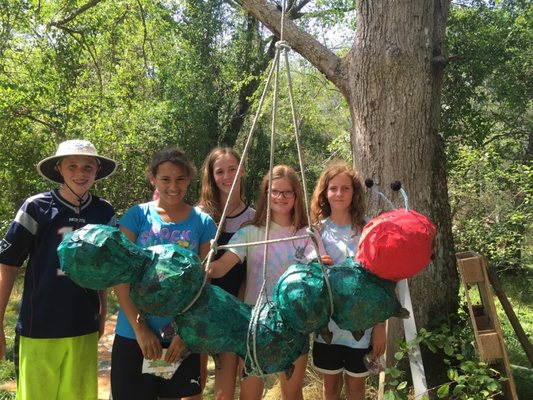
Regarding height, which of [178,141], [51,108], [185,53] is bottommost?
[51,108]

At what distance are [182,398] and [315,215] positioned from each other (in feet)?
3.07

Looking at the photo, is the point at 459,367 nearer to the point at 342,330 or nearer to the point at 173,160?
the point at 342,330

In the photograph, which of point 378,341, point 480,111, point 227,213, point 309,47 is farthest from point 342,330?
point 480,111

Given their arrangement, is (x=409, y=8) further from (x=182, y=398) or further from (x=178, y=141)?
(x=178, y=141)

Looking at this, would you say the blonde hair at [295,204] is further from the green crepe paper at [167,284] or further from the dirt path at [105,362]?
the dirt path at [105,362]

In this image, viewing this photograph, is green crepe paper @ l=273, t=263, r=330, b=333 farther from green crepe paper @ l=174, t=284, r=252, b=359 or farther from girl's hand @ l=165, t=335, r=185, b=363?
girl's hand @ l=165, t=335, r=185, b=363

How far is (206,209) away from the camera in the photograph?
6.94 feet

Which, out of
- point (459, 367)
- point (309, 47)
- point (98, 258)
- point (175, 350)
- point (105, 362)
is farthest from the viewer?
point (105, 362)

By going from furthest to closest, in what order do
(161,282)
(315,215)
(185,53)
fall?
(185,53) → (315,215) → (161,282)

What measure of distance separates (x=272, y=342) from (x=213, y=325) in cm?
17

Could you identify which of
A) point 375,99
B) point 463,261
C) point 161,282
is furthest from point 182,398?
point 375,99

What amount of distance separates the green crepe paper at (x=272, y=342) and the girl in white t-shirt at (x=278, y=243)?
54 centimetres

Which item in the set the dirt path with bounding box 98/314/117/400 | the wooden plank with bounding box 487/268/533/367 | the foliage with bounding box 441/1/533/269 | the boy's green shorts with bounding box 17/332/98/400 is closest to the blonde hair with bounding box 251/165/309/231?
the boy's green shorts with bounding box 17/332/98/400

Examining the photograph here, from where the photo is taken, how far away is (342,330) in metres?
1.91
